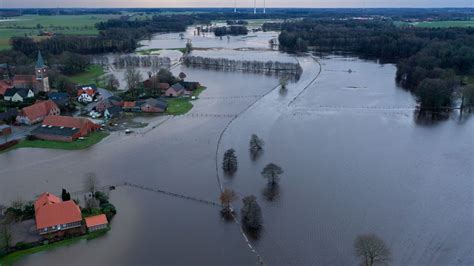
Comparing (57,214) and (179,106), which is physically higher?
(179,106)

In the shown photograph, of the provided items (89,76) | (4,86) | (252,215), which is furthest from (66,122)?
(89,76)

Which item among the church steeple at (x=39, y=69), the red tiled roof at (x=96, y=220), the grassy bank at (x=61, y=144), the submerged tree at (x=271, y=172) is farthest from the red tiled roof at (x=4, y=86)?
the submerged tree at (x=271, y=172)

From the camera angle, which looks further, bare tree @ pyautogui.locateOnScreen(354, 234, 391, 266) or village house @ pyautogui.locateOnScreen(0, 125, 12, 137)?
village house @ pyautogui.locateOnScreen(0, 125, 12, 137)

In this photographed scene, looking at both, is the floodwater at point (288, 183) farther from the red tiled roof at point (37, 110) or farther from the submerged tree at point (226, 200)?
the red tiled roof at point (37, 110)

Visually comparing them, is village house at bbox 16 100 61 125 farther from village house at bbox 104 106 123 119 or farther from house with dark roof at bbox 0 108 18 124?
village house at bbox 104 106 123 119

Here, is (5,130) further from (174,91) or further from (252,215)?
(252,215)

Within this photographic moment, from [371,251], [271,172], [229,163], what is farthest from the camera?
[229,163]

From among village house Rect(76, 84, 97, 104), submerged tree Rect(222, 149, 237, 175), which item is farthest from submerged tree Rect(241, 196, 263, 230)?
village house Rect(76, 84, 97, 104)
